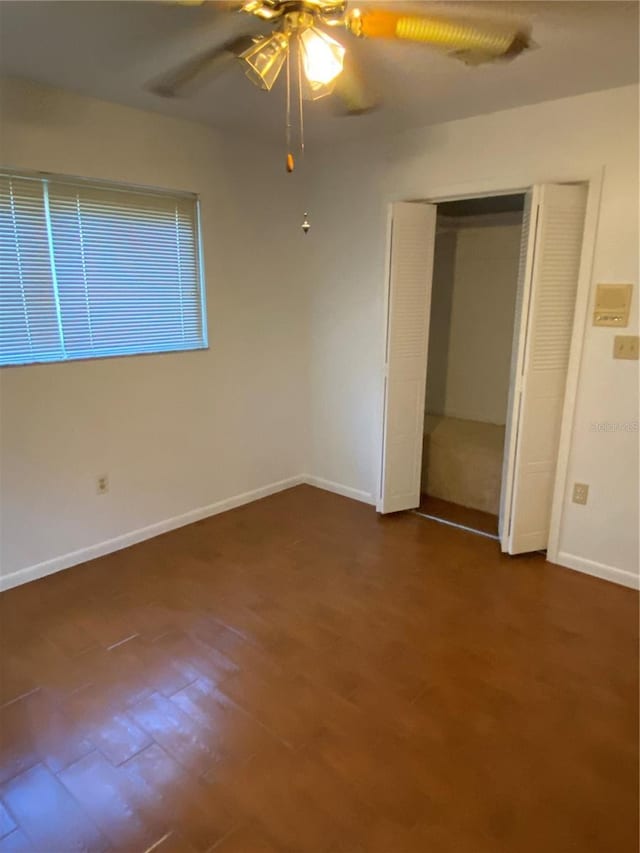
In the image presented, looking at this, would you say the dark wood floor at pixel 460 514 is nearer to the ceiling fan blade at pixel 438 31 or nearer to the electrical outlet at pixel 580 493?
the electrical outlet at pixel 580 493

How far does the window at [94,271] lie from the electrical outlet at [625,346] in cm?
233

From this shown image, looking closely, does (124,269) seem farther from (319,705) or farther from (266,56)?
(319,705)

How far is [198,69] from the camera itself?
2.11 metres

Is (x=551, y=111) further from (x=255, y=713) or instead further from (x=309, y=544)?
(x=255, y=713)

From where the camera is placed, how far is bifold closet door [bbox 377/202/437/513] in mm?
3209

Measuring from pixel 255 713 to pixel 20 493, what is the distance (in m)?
1.64

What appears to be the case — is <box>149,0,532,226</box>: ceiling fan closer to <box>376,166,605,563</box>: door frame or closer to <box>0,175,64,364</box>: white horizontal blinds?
<box>376,166,605,563</box>: door frame

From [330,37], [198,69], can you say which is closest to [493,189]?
[330,37]

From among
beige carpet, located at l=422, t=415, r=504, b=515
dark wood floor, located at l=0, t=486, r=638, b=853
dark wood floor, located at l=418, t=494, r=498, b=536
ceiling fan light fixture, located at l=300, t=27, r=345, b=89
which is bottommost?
dark wood floor, located at l=0, t=486, r=638, b=853

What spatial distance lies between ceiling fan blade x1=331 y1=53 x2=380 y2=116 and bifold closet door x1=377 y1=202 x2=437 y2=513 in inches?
24.2

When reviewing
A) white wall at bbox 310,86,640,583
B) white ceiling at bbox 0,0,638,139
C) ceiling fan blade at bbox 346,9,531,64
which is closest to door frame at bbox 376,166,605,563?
white wall at bbox 310,86,640,583

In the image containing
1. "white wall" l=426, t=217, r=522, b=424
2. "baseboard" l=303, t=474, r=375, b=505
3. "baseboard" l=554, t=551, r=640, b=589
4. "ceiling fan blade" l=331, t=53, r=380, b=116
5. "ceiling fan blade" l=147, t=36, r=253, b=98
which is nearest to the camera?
"ceiling fan blade" l=147, t=36, r=253, b=98

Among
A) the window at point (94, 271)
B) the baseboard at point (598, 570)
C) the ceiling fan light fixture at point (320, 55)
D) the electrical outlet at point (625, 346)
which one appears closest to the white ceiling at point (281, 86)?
the ceiling fan light fixture at point (320, 55)

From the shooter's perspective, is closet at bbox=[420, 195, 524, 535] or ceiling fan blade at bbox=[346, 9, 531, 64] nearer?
ceiling fan blade at bbox=[346, 9, 531, 64]
